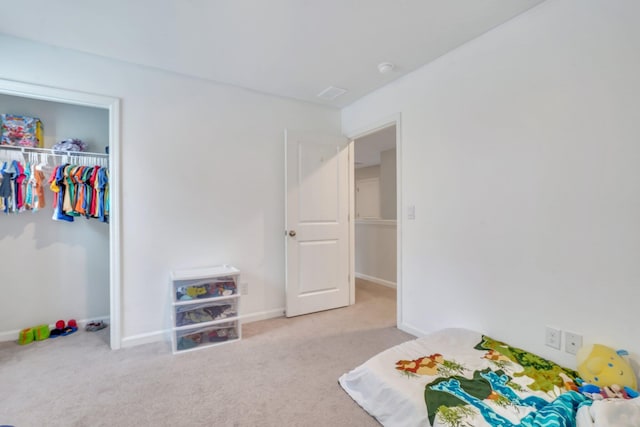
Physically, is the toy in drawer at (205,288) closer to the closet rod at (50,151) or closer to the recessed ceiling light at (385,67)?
the closet rod at (50,151)

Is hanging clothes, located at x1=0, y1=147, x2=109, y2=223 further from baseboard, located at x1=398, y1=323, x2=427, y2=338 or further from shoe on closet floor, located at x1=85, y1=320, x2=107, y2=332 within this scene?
baseboard, located at x1=398, y1=323, x2=427, y2=338

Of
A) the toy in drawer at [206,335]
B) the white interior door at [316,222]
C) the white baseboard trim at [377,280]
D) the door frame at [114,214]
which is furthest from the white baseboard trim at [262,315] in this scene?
the white baseboard trim at [377,280]

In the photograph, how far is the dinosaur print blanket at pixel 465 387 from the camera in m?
1.36

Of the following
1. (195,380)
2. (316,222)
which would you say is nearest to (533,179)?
(316,222)

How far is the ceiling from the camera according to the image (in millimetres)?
1865

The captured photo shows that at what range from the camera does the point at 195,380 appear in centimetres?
202

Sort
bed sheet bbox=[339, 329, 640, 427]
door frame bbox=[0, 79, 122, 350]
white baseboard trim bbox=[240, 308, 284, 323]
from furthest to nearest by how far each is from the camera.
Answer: white baseboard trim bbox=[240, 308, 284, 323]
door frame bbox=[0, 79, 122, 350]
bed sheet bbox=[339, 329, 640, 427]

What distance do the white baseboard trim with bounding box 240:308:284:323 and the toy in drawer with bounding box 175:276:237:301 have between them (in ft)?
1.85

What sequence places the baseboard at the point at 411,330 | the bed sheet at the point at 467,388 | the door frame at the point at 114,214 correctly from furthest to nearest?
the baseboard at the point at 411,330 < the door frame at the point at 114,214 < the bed sheet at the point at 467,388

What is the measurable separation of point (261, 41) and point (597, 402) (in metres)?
2.90

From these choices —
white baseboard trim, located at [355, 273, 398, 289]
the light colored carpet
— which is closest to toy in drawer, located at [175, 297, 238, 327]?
the light colored carpet

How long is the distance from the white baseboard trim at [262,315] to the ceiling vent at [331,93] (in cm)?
245

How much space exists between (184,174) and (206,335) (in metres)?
1.51

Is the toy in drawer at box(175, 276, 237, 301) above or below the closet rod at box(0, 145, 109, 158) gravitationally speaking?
below
